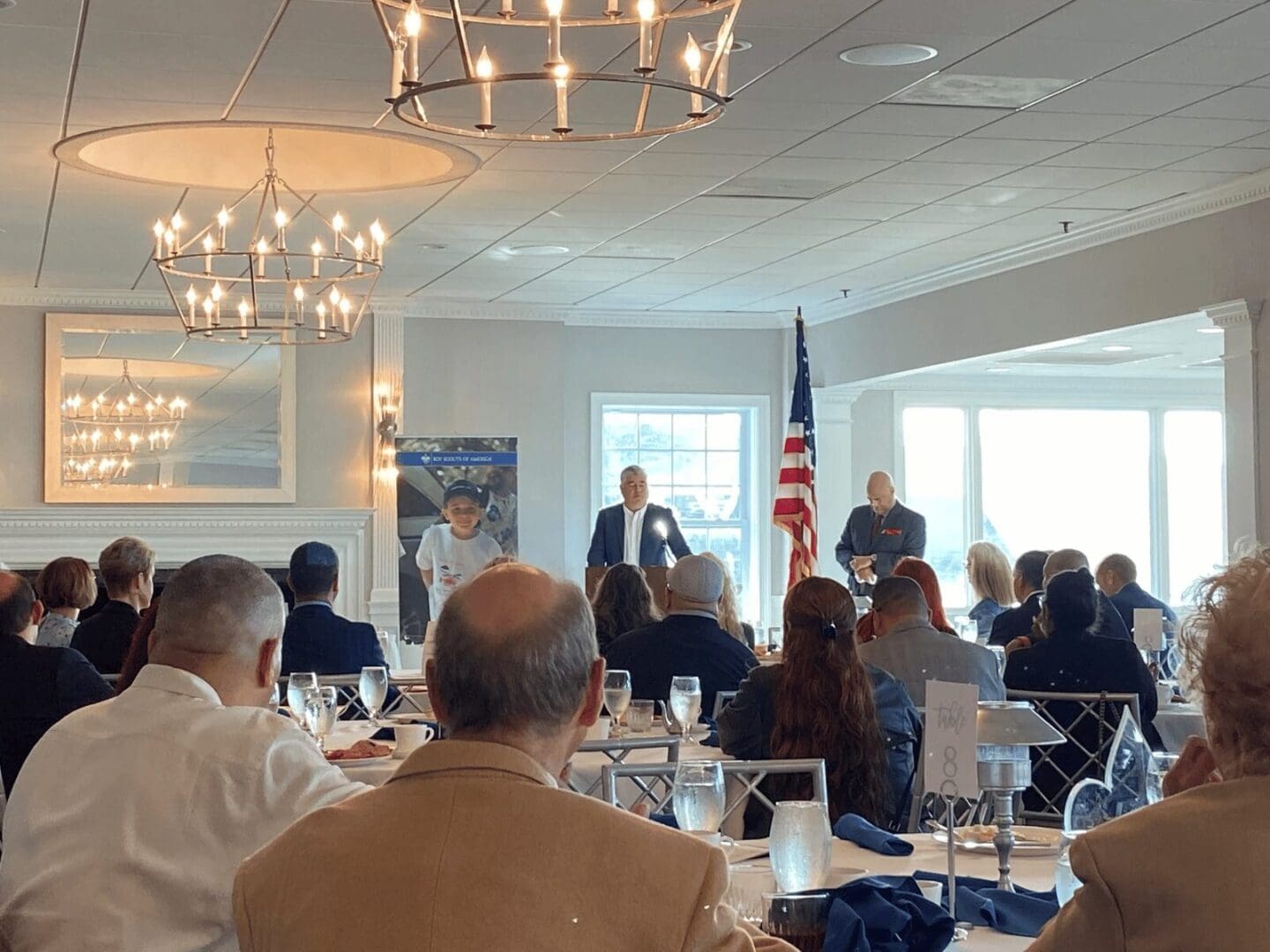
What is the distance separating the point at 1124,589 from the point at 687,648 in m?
3.16

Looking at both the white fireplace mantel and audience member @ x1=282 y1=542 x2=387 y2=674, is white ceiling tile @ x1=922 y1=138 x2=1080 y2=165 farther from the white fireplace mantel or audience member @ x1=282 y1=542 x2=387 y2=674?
the white fireplace mantel

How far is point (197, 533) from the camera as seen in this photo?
1167 cm

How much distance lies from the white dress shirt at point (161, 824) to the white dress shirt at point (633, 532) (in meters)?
Result: 8.79

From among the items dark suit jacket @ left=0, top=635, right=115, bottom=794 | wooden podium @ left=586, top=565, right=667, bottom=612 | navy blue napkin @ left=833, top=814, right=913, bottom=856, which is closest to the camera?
navy blue napkin @ left=833, top=814, right=913, bottom=856

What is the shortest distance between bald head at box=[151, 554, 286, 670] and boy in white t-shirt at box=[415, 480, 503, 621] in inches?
358

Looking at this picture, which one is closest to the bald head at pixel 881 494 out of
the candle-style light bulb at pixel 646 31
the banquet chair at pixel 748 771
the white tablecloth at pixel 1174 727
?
the white tablecloth at pixel 1174 727

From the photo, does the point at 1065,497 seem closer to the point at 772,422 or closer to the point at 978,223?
the point at 772,422

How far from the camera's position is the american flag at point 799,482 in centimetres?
1148

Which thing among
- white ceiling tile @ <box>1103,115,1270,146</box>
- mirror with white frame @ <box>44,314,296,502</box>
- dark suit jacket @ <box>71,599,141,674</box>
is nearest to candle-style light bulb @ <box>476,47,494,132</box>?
dark suit jacket @ <box>71,599,141,674</box>

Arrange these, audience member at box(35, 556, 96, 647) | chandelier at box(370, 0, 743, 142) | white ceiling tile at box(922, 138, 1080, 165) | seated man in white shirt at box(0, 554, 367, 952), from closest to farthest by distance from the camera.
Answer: seated man in white shirt at box(0, 554, 367, 952) < chandelier at box(370, 0, 743, 142) < audience member at box(35, 556, 96, 647) < white ceiling tile at box(922, 138, 1080, 165)

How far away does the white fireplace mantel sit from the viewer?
445 inches

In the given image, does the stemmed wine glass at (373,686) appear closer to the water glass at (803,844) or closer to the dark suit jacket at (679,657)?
the dark suit jacket at (679,657)

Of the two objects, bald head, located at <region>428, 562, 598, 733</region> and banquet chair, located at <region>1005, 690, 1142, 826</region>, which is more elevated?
bald head, located at <region>428, 562, 598, 733</region>

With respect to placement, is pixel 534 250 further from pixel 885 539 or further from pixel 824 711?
pixel 824 711
